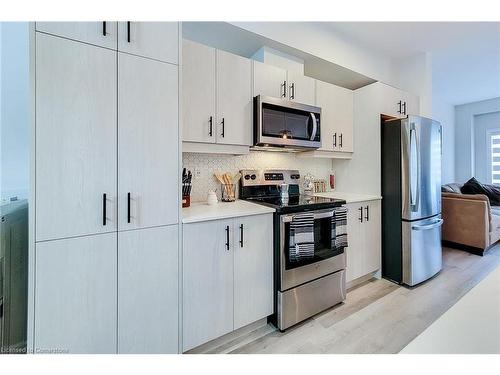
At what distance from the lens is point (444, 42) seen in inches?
112

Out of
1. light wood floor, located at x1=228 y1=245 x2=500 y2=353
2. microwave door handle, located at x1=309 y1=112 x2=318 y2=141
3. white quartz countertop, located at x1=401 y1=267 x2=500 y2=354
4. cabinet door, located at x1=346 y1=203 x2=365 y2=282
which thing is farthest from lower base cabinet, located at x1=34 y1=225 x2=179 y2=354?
cabinet door, located at x1=346 y1=203 x2=365 y2=282

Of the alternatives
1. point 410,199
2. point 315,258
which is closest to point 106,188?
point 315,258

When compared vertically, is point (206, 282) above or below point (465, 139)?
below

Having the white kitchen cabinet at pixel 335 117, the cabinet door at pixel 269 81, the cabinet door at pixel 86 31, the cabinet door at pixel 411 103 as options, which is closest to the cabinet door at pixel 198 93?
the cabinet door at pixel 269 81

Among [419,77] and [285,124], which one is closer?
[285,124]

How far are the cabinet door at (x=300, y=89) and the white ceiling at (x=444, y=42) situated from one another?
69 cm

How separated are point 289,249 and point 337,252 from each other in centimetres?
59

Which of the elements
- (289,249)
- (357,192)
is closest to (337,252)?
(289,249)

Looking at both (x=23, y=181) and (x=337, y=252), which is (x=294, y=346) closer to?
(x=337, y=252)

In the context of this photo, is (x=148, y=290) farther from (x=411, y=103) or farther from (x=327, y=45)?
(x=411, y=103)

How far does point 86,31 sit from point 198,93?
0.77 metres

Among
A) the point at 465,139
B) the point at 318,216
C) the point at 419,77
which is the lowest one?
the point at 318,216

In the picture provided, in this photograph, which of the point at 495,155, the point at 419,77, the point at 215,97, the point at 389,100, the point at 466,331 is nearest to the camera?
the point at 466,331

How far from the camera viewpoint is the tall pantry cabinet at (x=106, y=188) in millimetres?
1146
